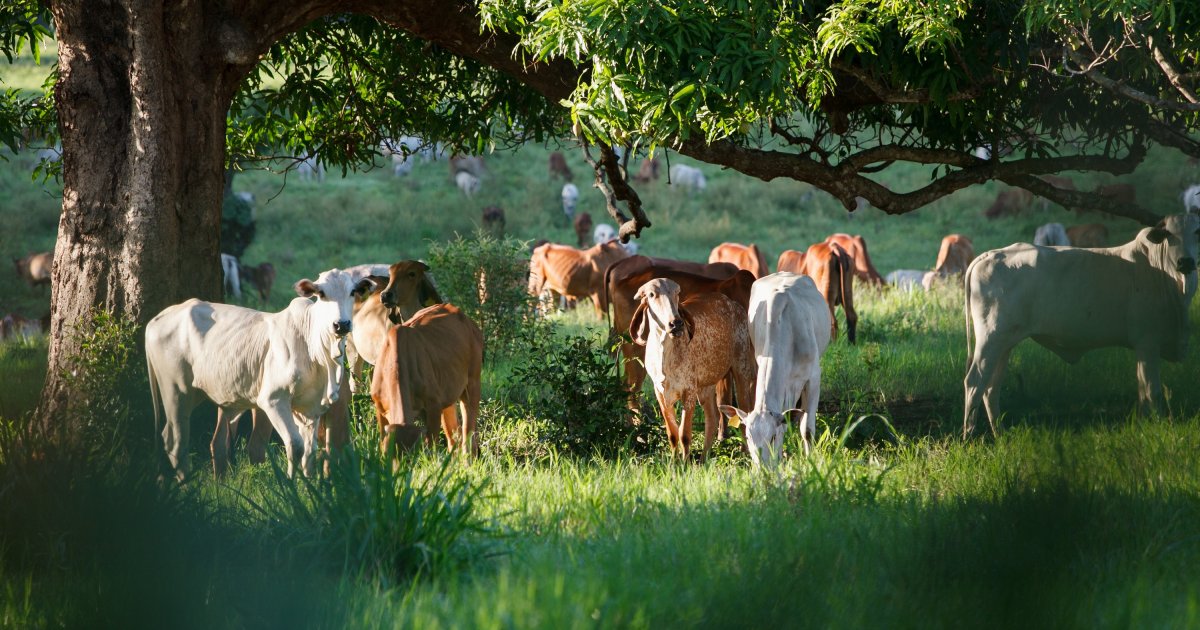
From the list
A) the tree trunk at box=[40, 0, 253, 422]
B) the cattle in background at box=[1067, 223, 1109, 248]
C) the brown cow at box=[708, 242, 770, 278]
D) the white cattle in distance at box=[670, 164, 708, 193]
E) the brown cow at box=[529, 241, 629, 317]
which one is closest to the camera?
the cattle in background at box=[1067, 223, 1109, 248]

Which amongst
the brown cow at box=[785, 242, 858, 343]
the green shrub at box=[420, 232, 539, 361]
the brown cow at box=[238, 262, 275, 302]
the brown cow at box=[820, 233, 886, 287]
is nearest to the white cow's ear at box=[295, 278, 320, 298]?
the green shrub at box=[420, 232, 539, 361]

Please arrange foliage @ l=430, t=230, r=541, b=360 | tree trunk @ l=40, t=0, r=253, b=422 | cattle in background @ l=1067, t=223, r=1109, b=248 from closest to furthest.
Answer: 1. cattle in background @ l=1067, t=223, r=1109, b=248
2. tree trunk @ l=40, t=0, r=253, b=422
3. foliage @ l=430, t=230, r=541, b=360

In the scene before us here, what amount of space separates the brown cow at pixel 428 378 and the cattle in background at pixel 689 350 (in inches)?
49.8

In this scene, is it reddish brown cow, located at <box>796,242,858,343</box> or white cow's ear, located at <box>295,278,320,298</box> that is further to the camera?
reddish brown cow, located at <box>796,242,858,343</box>

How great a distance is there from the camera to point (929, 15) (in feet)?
22.2

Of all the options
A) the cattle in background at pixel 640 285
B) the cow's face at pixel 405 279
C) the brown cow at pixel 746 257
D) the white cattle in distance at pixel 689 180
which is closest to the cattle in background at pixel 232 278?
the brown cow at pixel 746 257

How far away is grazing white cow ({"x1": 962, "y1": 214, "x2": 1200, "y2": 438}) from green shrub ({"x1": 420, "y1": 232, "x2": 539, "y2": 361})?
235 inches

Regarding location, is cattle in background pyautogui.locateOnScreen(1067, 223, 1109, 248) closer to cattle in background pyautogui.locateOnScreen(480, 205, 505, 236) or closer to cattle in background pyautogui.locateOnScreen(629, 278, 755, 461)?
cattle in background pyautogui.locateOnScreen(629, 278, 755, 461)

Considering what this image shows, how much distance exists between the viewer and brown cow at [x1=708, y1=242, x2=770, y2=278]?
1823 centimetres

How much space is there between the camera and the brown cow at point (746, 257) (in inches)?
718

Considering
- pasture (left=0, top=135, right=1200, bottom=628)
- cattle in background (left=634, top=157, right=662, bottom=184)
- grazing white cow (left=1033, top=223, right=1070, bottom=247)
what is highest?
cattle in background (left=634, top=157, right=662, bottom=184)

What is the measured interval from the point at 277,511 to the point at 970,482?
3.61m

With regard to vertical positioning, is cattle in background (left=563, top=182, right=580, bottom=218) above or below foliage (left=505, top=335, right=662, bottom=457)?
above

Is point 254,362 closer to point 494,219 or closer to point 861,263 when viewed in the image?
point 861,263
